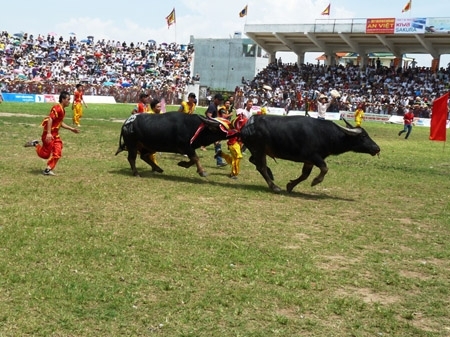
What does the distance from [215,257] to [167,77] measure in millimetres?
56437

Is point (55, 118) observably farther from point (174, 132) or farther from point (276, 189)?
point (276, 189)

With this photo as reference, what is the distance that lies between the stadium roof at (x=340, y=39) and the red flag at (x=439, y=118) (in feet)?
104

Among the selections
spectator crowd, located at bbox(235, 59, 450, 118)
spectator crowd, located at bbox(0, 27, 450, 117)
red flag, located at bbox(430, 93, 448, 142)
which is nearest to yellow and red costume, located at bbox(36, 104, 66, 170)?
red flag, located at bbox(430, 93, 448, 142)

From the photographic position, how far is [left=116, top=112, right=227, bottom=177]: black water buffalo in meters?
12.9

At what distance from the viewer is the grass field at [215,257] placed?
541 cm

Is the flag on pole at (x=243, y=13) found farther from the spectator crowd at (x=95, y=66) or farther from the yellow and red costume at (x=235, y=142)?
the yellow and red costume at (x=235, y=142)

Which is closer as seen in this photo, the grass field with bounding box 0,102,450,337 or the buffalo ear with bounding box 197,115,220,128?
the grass field with bounding box 0,102,450,337

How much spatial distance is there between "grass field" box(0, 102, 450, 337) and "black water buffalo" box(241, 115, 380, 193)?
2.25 ft

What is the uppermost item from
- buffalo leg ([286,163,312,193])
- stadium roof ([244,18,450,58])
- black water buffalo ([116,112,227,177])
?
stadium roof ([244,18,450,58])

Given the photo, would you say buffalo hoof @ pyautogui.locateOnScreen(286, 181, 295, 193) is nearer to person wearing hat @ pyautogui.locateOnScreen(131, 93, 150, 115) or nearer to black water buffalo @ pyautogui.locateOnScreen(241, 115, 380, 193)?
black water buffalo @ pyautogui.locateOnScreen(241, 115, 380, 193)

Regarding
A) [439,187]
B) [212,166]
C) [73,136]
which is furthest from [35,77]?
[439,187]

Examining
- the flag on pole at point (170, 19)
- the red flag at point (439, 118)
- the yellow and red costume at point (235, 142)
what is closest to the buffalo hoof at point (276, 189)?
the yellow and red costume at point (235, 142)

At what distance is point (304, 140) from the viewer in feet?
39.4

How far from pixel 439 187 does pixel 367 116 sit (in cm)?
3439
